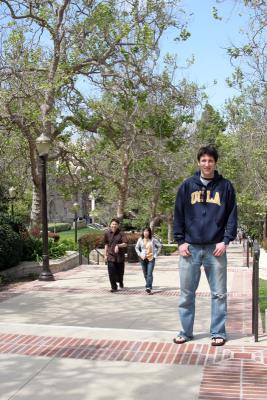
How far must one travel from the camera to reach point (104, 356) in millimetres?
5250

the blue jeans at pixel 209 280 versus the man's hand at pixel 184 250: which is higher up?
the man's hand at pixel 184 250

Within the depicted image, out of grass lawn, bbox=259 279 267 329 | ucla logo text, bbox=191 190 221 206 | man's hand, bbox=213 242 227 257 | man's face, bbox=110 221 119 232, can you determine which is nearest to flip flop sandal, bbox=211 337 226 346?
man's hand, bbox=213 242 227 257

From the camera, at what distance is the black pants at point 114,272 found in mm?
10484

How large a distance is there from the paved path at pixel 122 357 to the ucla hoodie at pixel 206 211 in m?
1.17

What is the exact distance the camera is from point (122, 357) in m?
5.21

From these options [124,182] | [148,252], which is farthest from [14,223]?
[124,182]

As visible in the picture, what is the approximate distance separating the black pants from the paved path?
1755 millimetres

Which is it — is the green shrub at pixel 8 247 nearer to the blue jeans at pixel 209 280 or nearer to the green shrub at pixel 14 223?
the green shrub at pixel 14 223

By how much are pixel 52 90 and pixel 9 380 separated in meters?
12.7

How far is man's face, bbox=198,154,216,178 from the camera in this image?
5.51 meters

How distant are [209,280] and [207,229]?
574 mm

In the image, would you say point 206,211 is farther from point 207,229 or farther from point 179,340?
point 179,340

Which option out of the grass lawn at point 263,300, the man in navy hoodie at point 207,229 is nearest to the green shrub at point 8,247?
the grass lawn at point 263,300

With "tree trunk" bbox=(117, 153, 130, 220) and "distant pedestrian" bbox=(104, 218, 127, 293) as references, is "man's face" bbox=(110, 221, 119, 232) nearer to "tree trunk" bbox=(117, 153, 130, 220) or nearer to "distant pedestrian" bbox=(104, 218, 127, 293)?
"distant pedestrian" bbox=(104, 218, 127, 293)
